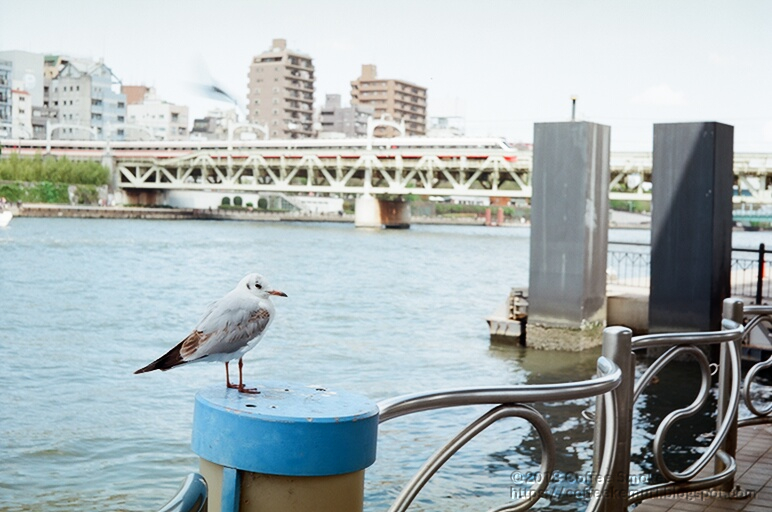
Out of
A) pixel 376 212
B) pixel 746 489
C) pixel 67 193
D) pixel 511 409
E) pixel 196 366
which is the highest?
pixel 67 193

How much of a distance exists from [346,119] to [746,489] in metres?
159

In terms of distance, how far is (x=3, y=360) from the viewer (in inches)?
768

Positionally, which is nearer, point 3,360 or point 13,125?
point 3,360

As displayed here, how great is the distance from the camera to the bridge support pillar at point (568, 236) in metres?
17.8

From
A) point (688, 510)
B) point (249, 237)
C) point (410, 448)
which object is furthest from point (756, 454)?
point (249, 237)

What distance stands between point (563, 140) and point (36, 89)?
12767 centimetres

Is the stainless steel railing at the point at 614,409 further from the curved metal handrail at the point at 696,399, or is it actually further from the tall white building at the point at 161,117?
the tall white building at the point at 161,117

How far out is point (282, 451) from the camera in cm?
241

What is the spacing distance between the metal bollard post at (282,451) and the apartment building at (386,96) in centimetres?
16985

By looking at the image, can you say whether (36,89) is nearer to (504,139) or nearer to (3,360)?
(504,139)

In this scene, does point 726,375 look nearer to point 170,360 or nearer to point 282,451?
point 170,360

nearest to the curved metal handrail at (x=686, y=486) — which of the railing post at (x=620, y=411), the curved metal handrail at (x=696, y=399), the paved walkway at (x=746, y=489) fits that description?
the curved metal handrail at (x=696, y=399)

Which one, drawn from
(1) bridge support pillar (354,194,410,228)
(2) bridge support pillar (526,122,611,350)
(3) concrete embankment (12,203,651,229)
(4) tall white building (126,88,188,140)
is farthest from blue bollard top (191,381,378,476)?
(4) tall white building (126,88,188,140)

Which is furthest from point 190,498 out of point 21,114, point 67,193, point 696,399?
point 21,114
